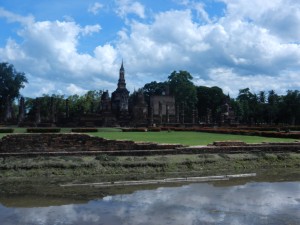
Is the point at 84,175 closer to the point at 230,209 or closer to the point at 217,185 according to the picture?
the point at 217,185

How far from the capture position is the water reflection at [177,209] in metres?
8.79

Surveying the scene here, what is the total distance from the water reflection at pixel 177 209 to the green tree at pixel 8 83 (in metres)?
64.6

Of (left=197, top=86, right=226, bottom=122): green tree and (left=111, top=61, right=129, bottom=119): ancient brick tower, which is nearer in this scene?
(left=111, top=61, right=129, bottom=119): ancient brick tower

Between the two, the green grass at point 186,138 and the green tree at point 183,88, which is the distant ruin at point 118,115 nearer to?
the green tree at point 183,88

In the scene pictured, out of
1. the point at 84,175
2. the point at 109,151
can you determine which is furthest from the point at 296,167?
the point at 84,175

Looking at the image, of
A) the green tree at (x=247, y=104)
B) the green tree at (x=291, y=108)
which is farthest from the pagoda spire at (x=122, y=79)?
the green tree at (x=291, y=108)

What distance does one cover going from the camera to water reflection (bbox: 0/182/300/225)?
8.79 meters

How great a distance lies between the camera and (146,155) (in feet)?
58.3

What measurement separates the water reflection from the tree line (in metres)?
52.3

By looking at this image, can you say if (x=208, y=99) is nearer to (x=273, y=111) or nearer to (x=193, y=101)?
(x=193, y=101)

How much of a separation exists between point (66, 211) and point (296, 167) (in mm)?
12244

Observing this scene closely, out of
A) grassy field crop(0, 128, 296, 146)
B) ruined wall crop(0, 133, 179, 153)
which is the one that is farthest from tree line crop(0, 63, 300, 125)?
ruined wall crop(0, 133, 179, 153)

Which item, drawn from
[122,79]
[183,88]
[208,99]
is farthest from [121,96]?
[208,99]

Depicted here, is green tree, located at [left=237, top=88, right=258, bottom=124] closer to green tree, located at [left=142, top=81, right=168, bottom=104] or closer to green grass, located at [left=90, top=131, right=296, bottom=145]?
green tree, located at [left=142, top=81, right=168, bottom=104]
